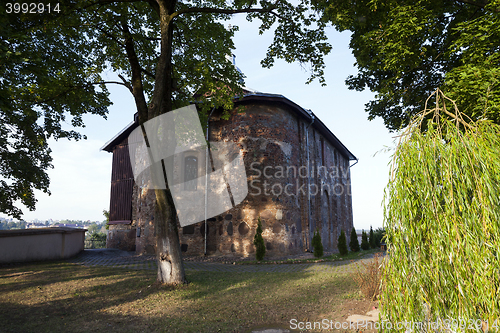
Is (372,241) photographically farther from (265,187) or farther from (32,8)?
(32,8)

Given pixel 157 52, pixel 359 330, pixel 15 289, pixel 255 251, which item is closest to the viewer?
pixel 359 330

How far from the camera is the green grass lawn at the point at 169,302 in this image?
497cm

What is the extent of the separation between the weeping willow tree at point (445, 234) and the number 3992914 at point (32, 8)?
8767mm

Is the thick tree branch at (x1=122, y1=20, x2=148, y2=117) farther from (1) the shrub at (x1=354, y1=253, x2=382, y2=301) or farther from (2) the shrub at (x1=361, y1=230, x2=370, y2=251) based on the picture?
(2) the shrub at (x1=361, y1=230, x2=370, y2=251)

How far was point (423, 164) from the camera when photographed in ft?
10.2

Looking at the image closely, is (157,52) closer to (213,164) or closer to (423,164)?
(213,164)

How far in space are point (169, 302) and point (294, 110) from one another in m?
12.2

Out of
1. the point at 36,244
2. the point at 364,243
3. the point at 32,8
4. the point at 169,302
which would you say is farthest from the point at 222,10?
the point at 364,243

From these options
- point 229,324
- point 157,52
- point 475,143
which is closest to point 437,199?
point 475,143

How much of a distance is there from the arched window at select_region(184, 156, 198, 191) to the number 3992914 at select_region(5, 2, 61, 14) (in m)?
8.70

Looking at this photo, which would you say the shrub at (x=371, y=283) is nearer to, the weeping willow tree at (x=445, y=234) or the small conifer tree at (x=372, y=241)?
the weeping willow tree at (x=445, y=234)

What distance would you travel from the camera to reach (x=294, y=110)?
16078mm

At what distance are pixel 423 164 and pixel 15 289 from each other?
916 centimetres

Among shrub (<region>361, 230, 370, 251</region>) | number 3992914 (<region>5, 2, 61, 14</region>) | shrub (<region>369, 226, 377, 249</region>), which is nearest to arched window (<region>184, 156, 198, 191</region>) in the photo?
number 3992914 (<region>5, 2, 61, 14</region>)
